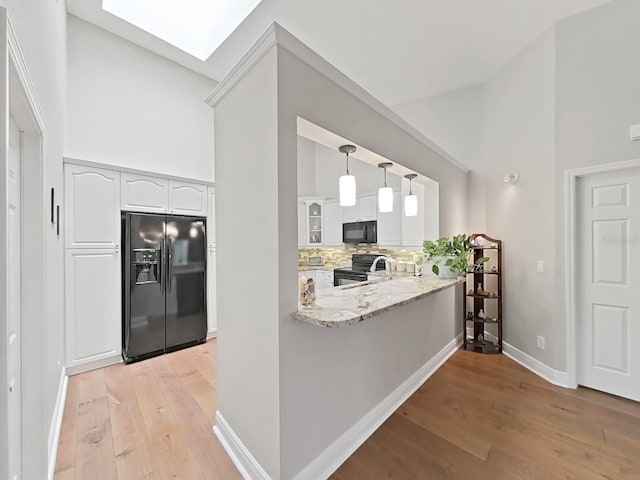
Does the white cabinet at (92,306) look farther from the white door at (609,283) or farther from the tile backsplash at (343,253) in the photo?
the white door at (609,283)

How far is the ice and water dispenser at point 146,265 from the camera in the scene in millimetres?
3373

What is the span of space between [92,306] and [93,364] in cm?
65

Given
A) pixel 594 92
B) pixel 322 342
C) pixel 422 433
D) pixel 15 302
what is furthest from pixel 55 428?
pixel 594 92

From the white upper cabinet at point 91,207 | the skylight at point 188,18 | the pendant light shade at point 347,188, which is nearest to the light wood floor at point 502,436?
the pendant light shade at point 347,188

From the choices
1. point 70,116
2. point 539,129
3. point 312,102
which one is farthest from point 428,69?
point 70,116

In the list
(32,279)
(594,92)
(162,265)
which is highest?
(594,92)

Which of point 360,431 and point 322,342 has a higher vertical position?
point 322,342

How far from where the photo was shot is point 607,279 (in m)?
2.71

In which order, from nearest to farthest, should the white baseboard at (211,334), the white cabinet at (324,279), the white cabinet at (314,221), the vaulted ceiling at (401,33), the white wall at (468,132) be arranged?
the vaulted ceiling at (401,33) < the white wall at (468,132) < the white baseboard at (211,334) < the white cabinet at (324,279) < the white cabinet at (314,221)

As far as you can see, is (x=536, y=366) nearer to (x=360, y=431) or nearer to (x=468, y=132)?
(x=360, y=431)

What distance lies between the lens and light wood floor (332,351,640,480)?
177 cm

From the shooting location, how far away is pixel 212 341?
4.05 m

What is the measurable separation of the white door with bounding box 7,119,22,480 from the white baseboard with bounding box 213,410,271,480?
3.37 feet

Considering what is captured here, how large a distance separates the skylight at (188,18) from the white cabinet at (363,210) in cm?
316
